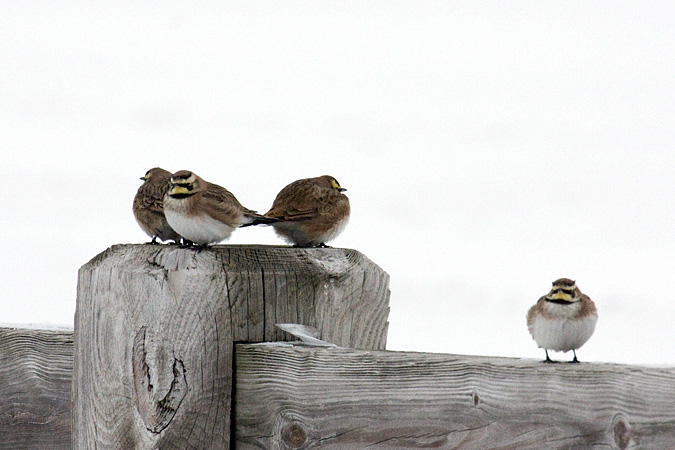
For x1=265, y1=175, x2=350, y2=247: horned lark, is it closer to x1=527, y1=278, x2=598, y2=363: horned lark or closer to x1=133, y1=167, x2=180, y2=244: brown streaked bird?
x1=133, y1=167, x2=180, y2=244: brown streaked bird

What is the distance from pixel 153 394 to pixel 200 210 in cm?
253

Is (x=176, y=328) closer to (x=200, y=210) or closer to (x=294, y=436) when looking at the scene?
(x=294, y=436)

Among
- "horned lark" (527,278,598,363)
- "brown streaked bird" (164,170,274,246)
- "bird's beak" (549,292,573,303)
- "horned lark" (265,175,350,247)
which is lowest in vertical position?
"horned lark" (527,278,598,363)

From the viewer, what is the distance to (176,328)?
3053 millimetres

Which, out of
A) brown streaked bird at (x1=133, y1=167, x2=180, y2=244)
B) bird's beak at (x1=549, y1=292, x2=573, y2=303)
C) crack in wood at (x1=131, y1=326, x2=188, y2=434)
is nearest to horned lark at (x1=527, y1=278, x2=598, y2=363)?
bird's beak at (x1=549, y1=292, x2=573, y2=303)

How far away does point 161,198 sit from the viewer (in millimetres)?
6719

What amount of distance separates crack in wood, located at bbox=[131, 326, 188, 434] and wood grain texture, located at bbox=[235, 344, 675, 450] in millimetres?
200

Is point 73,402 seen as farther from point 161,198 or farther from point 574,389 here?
point 161,198

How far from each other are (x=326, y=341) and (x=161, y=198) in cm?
374

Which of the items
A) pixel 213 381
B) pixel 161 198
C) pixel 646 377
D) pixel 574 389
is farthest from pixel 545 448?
pixel 161 198

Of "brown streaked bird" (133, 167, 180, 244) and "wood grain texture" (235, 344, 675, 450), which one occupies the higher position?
"brown streaked bird" (133, 167, 180, 244)

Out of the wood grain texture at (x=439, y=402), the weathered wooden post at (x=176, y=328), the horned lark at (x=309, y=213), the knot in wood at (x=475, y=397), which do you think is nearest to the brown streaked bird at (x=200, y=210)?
the horned lark at (x=309, y=213)

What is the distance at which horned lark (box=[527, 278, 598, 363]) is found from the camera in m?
4.81

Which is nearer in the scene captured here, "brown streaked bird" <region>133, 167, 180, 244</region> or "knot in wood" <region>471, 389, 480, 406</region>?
"knot in wood" <region>471, 389, 480, 406</region>
